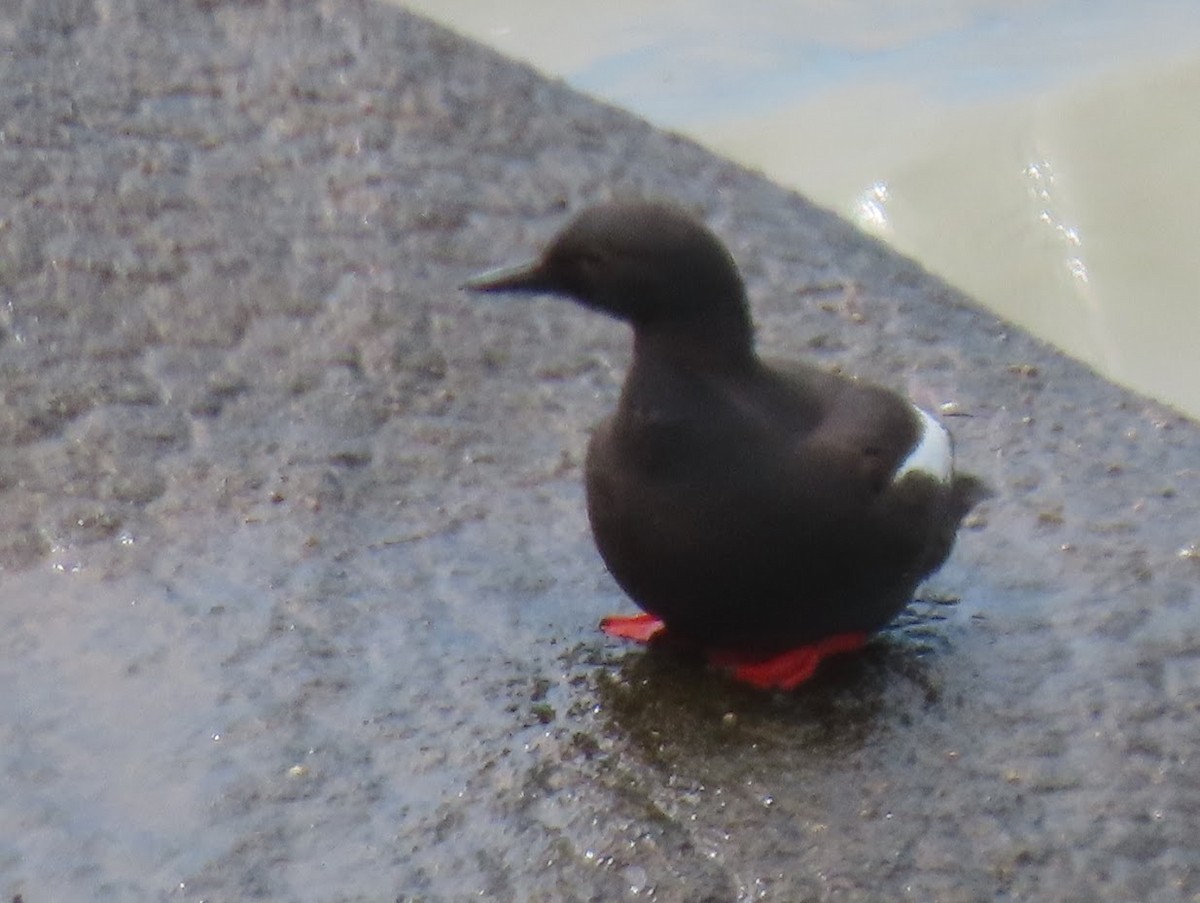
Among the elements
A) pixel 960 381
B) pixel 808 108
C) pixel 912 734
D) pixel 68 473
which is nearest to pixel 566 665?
pixel 912 734

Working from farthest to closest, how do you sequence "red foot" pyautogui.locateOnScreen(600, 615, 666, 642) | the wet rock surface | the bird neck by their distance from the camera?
"red foot" pyautogui.locateOnScreen(600, 615, 666, 642) < the bird neck < the wet rock surface

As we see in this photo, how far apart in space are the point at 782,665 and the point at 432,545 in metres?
0.91

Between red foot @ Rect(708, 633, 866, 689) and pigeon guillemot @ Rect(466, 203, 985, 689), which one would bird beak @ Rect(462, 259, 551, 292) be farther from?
red foot @ Rect(708, 633, 866, 689)

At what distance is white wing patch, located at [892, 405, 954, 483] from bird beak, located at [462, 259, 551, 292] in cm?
74

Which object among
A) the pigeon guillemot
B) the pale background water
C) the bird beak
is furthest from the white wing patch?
the pale background water

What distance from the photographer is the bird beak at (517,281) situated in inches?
131

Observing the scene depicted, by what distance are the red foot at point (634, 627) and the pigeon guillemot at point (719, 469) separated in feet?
0.60

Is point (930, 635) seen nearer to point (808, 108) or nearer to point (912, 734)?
point (912, 734)

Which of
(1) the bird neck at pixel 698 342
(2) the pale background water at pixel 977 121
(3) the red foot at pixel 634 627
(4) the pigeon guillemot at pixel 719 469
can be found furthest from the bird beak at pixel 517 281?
(2) the pale background water at pixel 977 121

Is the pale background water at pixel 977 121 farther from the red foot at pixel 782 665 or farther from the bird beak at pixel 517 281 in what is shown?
the bird beak at pixel 517 281

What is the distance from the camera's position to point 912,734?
10.9 feet

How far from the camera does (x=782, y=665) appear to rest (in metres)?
3.40

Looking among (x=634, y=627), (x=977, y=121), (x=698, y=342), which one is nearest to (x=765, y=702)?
(x=634, y=627)

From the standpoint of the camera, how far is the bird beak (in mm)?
3336
